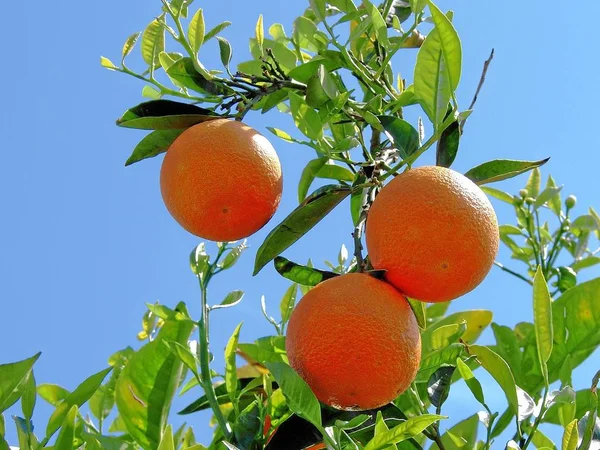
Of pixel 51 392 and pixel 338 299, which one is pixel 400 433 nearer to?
pixel 338 299

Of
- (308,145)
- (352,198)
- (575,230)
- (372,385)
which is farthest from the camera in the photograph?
(575,230)

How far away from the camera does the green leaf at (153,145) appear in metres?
1.44

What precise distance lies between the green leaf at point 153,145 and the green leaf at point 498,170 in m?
0.56

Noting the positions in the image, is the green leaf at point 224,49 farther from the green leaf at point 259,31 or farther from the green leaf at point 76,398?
the green leaf at point 76,398

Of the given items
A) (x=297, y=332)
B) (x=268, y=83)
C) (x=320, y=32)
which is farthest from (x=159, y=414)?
(x=320, y=32)

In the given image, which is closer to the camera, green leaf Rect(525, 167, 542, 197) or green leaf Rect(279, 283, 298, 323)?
green leaf Rect(279, 283, 298, 323)

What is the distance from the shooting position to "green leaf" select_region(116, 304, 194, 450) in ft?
4.50

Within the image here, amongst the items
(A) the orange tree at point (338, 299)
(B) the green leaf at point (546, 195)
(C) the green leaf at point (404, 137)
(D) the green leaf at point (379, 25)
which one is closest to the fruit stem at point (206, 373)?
(A) the orange tree at point (338, 299)

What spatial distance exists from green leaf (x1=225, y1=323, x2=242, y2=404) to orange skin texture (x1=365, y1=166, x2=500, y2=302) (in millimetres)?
384

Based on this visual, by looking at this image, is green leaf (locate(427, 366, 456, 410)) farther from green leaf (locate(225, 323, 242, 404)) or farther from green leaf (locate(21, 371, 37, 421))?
green leaf (locate(21, 371, 37, 421))

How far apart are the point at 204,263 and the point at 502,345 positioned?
69 centimetres

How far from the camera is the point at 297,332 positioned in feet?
3.91

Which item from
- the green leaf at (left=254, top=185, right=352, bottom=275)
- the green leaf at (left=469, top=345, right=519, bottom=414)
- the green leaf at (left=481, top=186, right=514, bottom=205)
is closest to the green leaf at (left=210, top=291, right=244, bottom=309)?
the green leaf at (left=254, top=185, right=352, bottom=275)

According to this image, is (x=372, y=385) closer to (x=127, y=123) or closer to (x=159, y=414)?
(x=159, y=414)
